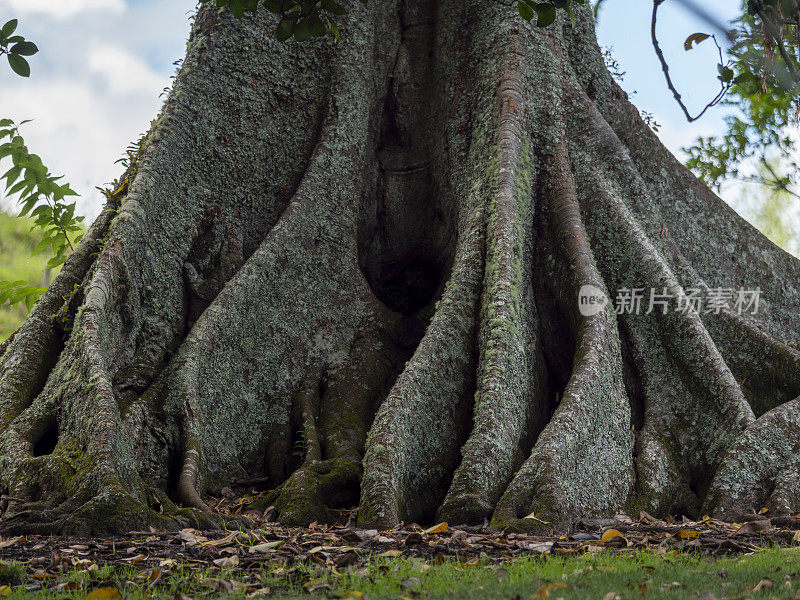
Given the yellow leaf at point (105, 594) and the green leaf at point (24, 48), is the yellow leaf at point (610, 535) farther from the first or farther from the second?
the green leaf at point (24, 48)

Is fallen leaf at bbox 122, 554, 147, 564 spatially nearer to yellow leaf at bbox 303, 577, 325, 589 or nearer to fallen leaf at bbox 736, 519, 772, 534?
yellow leaf at bbox 303, 577, 325, 589

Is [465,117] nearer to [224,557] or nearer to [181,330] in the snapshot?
[181,330]

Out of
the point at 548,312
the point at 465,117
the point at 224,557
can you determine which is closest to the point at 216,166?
the point at 465,117

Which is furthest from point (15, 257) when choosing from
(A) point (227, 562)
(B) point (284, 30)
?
(A) point (227, 562)

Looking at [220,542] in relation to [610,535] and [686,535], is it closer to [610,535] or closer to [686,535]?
[610,535]

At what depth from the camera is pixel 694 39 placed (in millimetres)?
2848

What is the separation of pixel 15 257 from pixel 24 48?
20.6 m

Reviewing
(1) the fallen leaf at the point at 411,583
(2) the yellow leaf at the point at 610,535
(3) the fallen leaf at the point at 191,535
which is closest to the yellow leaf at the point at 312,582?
(1) the fallen leaf at the point at 411,583

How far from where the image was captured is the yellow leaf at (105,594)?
118 inches

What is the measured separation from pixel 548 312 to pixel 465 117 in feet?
7.57

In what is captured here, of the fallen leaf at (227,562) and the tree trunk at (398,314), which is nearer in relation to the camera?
the fallen leaf at (227,562)

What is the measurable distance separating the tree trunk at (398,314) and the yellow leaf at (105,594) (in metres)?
1.40

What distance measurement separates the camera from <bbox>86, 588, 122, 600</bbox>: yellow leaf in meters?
3.00

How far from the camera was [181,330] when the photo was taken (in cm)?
657
